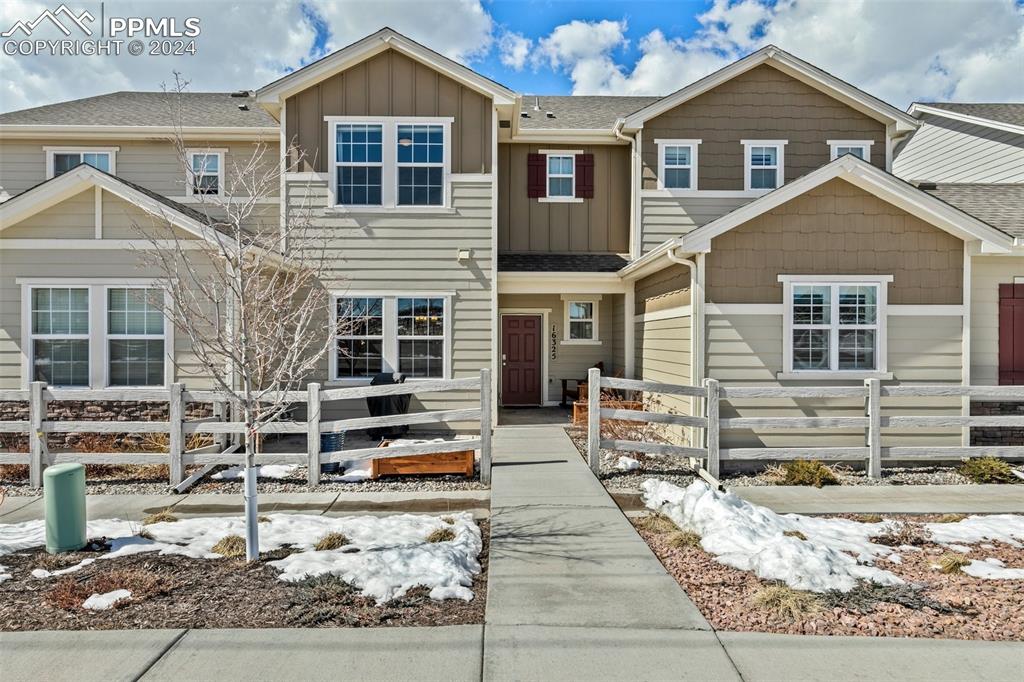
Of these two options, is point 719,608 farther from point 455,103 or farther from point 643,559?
point 455,103

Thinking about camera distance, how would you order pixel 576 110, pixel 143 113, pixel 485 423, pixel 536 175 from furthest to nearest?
1. pixel 576 110
2. pixel 143 113
3. pixel 536 175
4. pixel 485 423

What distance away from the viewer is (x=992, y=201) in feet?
36.0

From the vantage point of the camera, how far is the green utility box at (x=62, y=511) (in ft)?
16.7

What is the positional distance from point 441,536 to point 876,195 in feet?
26.3

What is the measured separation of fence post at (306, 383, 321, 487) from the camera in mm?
7414

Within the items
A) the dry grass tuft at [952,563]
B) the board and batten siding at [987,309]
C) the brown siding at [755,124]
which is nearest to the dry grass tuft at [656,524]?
the dry grass tuft at [952,563]

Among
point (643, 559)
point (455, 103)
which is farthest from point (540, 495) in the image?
point (455, 103)

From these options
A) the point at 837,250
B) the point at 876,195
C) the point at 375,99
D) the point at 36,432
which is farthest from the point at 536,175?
the point at 36,432

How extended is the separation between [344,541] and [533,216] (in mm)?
9334

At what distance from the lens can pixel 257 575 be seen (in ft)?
15.3

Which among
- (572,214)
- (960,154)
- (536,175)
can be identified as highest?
(960,154)

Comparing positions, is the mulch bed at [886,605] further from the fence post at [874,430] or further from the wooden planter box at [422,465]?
the wooden planter box at [422,465]

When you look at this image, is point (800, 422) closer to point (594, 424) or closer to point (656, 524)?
point (594, 424)

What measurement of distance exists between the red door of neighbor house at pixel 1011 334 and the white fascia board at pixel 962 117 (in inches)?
284
